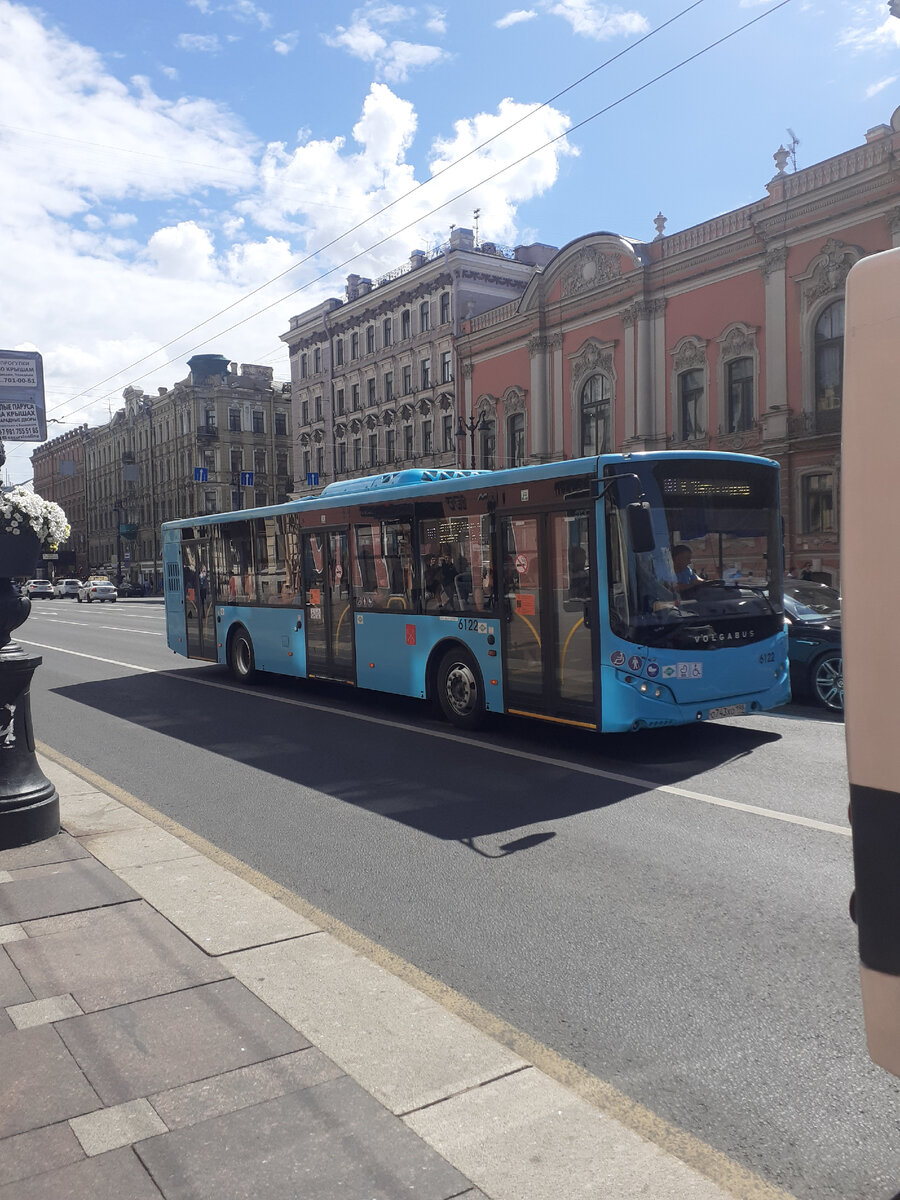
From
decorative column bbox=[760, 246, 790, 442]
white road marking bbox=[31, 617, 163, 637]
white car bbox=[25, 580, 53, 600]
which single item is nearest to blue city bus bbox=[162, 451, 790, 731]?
white road marking bbox=[31, 617, 163, 637]

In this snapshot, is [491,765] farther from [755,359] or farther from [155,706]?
[755,359]

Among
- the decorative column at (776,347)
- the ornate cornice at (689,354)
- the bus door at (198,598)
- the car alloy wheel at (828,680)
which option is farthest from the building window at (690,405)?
the car alloy wheel at (828,680)

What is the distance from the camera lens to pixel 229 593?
15859 millimetres

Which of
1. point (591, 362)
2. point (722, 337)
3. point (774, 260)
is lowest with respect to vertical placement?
point (722, 337)

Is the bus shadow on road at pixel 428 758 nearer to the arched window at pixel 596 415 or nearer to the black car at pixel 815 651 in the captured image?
the black car at pixel 815 651

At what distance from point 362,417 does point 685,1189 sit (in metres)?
53.7

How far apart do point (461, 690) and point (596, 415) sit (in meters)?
28.2

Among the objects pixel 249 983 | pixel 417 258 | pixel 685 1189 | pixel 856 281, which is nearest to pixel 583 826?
pixel 249 983

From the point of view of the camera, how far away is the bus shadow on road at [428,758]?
7375 mm

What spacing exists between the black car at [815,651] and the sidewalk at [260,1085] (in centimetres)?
814

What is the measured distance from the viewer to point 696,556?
8930 mm

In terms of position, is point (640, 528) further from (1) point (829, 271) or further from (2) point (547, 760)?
(1) point (829, 271)

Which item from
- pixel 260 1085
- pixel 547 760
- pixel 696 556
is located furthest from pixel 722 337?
pixel 260 1085

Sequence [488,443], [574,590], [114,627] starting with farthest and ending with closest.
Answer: [488,443], [114,627], [574,590]
